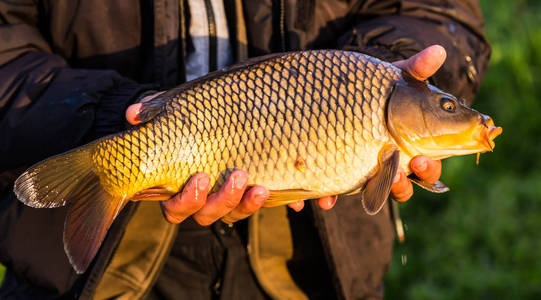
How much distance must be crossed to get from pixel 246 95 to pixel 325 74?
0.19m

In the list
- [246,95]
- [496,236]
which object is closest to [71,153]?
[246,95]

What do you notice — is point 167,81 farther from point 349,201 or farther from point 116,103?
point 349,201

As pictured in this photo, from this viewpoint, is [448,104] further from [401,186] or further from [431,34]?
[431,34]

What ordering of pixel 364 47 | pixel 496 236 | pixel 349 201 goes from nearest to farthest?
pixel 364 47 < pixel 349 201 < pixel 496 236

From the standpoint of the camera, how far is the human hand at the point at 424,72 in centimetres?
140

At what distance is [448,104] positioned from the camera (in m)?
1.40

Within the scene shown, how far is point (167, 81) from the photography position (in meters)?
1.73

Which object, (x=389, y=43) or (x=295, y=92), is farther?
(x=389, y=43)

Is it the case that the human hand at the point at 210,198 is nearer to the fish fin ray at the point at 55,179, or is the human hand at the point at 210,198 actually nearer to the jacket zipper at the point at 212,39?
the fish fin ray at the point at 55,179

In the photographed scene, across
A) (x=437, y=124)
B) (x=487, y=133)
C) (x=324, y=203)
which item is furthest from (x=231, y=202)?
(x=487, y=133)

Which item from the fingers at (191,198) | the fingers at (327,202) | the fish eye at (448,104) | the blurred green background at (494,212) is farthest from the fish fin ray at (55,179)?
the blurred green background at (494,212)

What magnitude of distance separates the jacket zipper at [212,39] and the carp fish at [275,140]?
38cm

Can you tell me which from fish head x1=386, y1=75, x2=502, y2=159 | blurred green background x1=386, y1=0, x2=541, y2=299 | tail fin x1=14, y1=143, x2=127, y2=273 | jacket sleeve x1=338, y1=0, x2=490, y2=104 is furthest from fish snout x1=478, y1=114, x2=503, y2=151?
blurred green background x1=386, y1=0, x2=541, y2=299

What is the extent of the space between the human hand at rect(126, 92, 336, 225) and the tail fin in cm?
13
